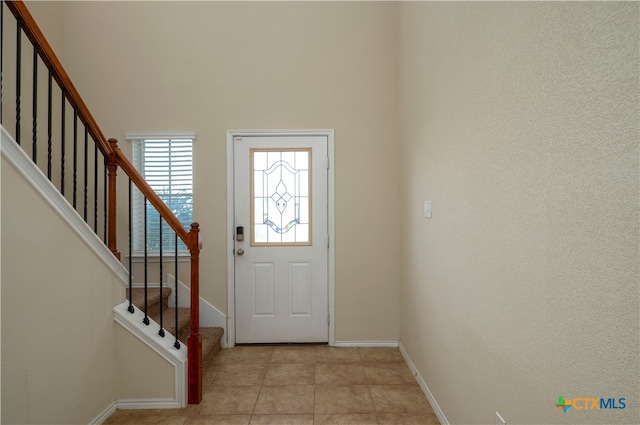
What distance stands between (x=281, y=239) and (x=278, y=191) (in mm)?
478

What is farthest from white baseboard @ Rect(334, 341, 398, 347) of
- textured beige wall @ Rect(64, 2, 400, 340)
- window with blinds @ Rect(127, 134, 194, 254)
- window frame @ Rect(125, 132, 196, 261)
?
window with blinds @ Rect(127, 134, 194, 254)

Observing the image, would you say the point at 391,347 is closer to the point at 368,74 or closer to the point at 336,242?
the point at 336,242

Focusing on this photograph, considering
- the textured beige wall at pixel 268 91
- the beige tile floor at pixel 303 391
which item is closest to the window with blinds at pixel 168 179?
the textured beige wall at pixel 268 91

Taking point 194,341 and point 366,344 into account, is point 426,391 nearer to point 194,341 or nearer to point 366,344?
point 366,344

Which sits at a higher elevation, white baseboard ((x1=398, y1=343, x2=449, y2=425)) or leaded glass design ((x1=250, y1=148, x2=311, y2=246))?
leaded glass design ((x1=250, y1=148, x2=311, y2=246))

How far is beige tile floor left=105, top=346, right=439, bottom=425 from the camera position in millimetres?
2105

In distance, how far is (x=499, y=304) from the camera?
4.49 feet

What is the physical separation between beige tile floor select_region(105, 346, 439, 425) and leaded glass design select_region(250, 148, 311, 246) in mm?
1105

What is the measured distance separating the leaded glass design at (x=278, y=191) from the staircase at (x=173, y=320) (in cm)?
94

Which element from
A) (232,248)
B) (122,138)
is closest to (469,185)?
(232,248)

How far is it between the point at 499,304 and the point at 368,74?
2.55 meters

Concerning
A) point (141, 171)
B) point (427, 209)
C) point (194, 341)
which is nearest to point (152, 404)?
point (194, 341)

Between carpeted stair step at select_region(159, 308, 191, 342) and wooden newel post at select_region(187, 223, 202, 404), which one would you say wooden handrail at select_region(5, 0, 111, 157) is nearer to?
wooden newel post at select_region(187, 223, 202, 404)

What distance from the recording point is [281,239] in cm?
328
